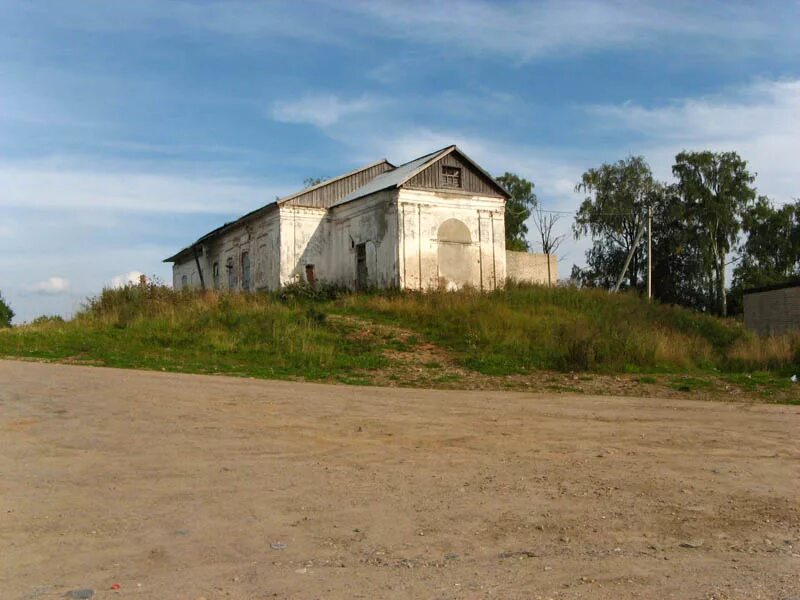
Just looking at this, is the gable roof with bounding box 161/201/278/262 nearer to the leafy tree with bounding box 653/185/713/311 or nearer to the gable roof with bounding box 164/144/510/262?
the gable roof with bounding box 164/144/510/262

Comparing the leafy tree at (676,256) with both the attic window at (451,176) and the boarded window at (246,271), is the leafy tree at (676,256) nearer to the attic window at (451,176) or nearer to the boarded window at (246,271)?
the attic window at (451,176)

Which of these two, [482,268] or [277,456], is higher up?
[482,268]

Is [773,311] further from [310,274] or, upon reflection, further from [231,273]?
[231,273]

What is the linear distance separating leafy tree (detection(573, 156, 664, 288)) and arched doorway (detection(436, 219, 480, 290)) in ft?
72.5

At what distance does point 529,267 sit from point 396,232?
24.5ft

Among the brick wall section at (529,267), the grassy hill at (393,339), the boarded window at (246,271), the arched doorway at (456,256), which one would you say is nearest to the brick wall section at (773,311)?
the grassy hill at (393,339)

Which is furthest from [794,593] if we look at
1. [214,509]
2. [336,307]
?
[336,307]

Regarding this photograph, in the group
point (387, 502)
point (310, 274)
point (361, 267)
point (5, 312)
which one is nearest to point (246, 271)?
point (310, 274)

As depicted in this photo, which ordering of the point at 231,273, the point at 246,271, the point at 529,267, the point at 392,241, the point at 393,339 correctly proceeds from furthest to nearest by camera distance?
the point at 231,273, the point at 246,271, the point at 529,267, the point at 392,241, the point at 393,339

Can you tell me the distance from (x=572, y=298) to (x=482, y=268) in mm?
4238

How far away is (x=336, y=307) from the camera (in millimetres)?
25703

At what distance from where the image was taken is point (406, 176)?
29500 mm

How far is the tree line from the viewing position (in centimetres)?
4581

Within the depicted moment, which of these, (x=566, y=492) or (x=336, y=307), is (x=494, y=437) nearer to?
(x=566, y=492)
